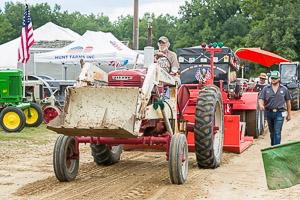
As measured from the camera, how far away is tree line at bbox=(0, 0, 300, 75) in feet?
133

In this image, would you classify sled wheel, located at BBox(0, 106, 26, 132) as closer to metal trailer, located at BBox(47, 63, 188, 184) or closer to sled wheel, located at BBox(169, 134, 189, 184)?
metal trailer, located at BBox(47, 63, 188, 184)

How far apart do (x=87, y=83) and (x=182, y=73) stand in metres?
5.96

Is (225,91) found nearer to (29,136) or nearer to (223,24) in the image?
(29,136)

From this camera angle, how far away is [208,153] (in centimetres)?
762

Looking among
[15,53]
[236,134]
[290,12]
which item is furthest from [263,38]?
[236,134]

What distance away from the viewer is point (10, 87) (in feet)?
44.5

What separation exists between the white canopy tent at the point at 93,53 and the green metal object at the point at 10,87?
212 inches

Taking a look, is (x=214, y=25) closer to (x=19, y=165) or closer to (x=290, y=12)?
(x=290, y=12)

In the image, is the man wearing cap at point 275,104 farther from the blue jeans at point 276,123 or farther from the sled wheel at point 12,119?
the sled wheel at point 12,119

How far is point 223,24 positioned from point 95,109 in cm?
5856

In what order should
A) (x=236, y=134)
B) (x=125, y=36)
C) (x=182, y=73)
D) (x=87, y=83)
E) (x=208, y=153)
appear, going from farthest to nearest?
1. (x=125, y=36)
2. (x=182, y=73)
3. (x=236, y=134)
4. (x=208, y=153)
5. (x=87, y=83)

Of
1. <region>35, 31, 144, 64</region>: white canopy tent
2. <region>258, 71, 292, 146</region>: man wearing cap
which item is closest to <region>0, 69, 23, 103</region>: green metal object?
<region>35, 31, 144, 64</region>: white canopy tent

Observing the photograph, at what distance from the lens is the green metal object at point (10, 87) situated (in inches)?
531

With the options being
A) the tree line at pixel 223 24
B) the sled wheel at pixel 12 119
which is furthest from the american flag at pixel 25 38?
the tree line at pixel 223 24
